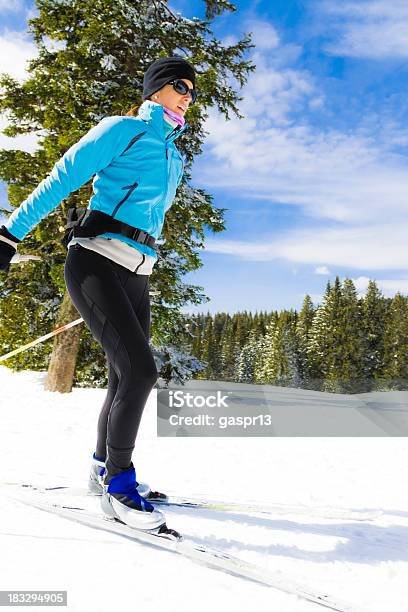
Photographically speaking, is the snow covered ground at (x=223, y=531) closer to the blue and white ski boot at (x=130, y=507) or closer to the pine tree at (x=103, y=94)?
the blue and white ski boot at (x=130, y=507)

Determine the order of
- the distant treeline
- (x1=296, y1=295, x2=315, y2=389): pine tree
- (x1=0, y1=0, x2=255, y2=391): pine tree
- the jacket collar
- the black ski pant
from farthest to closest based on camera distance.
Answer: (x1=296, y1=295, x2=315, y2=389): pine tree, the distant treeline, (x1=0, y1=0, x2=255, y2=391): pine tree, the jacket collar, the black ski pant

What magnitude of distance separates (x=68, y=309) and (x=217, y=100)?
596 centimetres

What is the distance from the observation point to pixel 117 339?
230 centimetres

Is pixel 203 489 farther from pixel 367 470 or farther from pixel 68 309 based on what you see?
pixel 68 309

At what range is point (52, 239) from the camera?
10.0m

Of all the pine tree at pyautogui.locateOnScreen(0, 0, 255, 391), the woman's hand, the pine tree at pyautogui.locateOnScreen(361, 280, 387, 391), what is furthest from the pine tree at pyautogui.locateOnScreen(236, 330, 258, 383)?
the woman's hand

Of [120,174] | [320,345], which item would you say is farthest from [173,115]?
[320,345]

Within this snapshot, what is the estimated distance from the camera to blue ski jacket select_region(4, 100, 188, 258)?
7.40ft

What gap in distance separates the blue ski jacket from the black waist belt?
26 mm

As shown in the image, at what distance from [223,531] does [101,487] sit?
865mm

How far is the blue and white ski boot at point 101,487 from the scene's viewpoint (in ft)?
9.18

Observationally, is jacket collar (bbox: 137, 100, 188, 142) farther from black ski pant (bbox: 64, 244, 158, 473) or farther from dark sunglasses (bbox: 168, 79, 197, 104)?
black ski pant (bbox: 64, 244, 158, 473)

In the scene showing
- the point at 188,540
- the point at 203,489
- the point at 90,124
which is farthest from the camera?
the point at 90,124

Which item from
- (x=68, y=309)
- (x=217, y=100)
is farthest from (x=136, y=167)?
(x=217, y=100)
